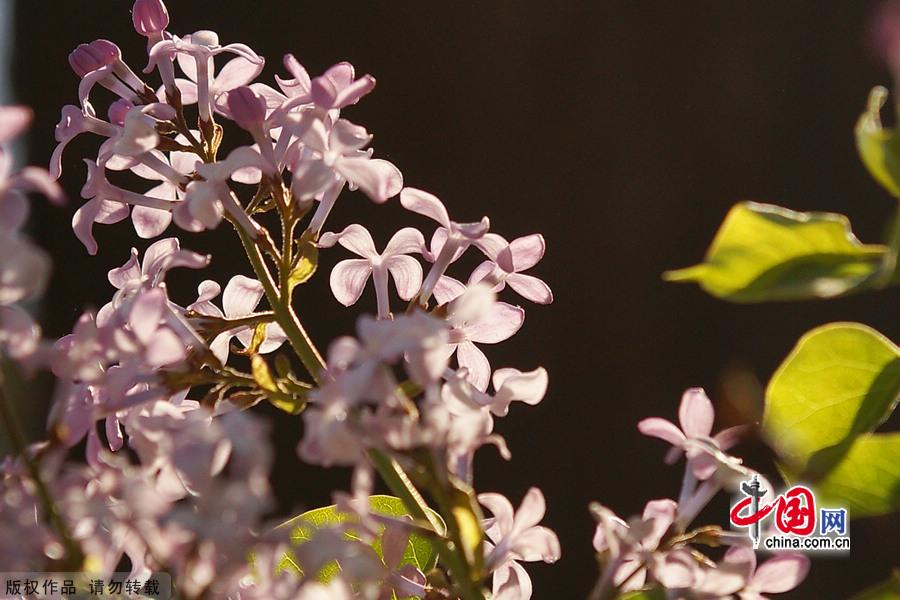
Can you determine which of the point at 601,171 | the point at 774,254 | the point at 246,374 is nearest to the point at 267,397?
the point at 246,374

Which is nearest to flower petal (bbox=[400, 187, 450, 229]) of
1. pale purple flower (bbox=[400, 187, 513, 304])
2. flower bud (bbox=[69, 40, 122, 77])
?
pale purple flower (bbox=[400, 187, 513, 304])

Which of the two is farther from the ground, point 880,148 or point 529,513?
point 880,148

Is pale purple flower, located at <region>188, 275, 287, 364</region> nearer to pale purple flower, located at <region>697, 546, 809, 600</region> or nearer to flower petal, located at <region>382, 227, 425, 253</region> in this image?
flower petal, located at <region>382, 227, 425, 253</region>

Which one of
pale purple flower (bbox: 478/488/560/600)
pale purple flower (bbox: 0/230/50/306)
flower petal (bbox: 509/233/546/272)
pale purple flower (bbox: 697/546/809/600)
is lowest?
pale purple flower (bbox: 478/488/560/600)

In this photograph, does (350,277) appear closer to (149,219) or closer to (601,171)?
(149,219)

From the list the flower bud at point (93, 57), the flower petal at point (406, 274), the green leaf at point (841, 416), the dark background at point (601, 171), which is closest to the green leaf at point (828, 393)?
the green leaf at point (841, 416)

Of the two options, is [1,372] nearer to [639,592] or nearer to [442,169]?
[639,592]
